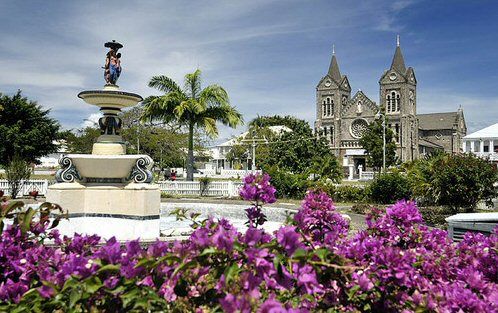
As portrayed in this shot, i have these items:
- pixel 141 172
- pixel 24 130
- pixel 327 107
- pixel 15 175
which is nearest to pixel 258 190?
Answer: pixel 141 172

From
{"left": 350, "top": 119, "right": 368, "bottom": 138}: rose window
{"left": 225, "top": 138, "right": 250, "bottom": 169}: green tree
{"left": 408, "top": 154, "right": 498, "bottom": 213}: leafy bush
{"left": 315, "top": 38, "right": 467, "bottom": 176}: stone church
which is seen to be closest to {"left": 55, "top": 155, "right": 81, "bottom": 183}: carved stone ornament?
{"left": 408, "top": 154, "right": 498, "bottom": 213}: leafy bush

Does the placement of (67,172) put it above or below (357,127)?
below

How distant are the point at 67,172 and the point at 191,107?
679 inches

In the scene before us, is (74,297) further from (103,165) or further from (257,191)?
(103,165)

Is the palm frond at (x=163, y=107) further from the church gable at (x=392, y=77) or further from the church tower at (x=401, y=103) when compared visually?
the church gable at (x=392, y=77)

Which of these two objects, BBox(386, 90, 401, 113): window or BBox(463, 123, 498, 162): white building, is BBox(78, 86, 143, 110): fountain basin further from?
BBox(463, 123, 498, 162): white building

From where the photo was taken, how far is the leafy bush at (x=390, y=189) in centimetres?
2091

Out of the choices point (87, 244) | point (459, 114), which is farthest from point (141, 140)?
point (459, 114)

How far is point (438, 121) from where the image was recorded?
10150 centimetres

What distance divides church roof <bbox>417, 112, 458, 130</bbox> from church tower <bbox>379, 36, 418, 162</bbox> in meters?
18.5

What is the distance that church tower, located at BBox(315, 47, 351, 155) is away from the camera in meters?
87.9

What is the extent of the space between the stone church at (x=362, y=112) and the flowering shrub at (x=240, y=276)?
76093 mm

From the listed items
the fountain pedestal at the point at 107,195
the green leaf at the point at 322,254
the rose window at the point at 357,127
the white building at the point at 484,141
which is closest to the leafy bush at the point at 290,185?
the fountain pedestal at the point at 107,195

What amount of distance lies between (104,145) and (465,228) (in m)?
7.48
